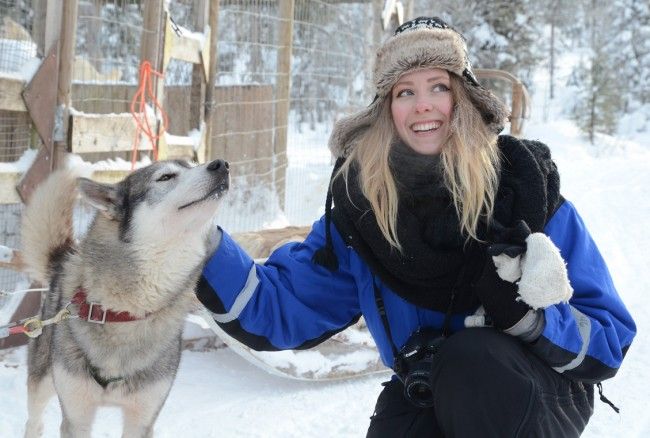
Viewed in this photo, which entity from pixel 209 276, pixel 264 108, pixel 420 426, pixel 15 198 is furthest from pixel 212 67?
pixel 420 426

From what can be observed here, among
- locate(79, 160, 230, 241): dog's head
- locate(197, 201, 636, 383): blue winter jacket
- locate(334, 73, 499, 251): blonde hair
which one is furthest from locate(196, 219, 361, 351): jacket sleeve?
locate(334, 73, 499, 251): blonde hair

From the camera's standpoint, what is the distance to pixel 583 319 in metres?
1.98

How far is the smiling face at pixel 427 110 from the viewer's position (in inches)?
90.8

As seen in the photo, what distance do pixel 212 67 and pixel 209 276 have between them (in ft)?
11.0

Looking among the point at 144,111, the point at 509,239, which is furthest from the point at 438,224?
the point at 144,111

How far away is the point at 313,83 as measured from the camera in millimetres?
7309

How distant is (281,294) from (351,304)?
292 mm

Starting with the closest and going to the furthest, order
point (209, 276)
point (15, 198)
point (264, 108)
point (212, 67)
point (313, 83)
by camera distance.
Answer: point (209, 276) < point (15, 198) < point (212, 67) < point (264, 108) < point (313, 83)

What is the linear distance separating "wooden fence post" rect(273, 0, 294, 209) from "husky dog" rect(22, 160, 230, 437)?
4072 millimetres

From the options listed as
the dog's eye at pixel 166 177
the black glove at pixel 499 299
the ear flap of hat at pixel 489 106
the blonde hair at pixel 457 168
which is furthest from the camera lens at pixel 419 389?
the dog's eye at pixel 166 177

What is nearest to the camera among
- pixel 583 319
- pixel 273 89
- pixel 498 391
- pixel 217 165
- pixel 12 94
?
pixel 498 391

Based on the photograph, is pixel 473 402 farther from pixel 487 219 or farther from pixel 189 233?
pixel 189 233

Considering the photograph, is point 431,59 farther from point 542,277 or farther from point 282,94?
point 282,94

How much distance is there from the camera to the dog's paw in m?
Result: 1.76
